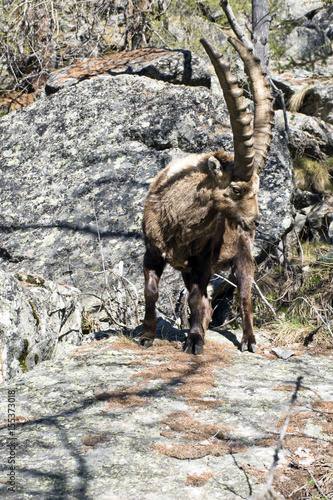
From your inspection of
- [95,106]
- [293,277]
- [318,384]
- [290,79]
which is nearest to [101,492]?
[318,384]

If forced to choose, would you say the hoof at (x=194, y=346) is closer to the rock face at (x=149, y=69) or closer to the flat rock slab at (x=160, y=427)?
the flat rock slab at (x=160, y=427)

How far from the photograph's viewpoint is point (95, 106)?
23.8 feet

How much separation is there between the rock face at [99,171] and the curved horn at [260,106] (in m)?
1.55

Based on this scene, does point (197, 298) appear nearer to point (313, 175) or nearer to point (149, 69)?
point (149, 69)

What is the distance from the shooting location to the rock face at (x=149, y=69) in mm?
7879

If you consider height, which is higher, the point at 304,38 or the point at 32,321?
the point at 304,38

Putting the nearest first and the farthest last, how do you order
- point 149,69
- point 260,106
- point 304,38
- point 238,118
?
point 238,118, point 260,106, point 149,69, point 304,38

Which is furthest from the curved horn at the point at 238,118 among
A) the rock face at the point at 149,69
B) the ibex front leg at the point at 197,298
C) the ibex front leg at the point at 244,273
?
the rock face at the point at 149,69

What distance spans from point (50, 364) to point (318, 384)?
217cm

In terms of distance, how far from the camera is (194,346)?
445 cm

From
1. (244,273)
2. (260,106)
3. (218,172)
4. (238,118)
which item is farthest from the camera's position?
(244,273)

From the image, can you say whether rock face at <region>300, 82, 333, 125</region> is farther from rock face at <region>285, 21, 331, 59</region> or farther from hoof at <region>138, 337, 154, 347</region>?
hoof at <region>138, 337, 154, 347</region>

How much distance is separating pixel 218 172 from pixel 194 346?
1.69 m

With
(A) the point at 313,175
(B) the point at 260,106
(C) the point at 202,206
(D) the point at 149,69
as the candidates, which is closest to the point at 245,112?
(B) the point at 260,106
